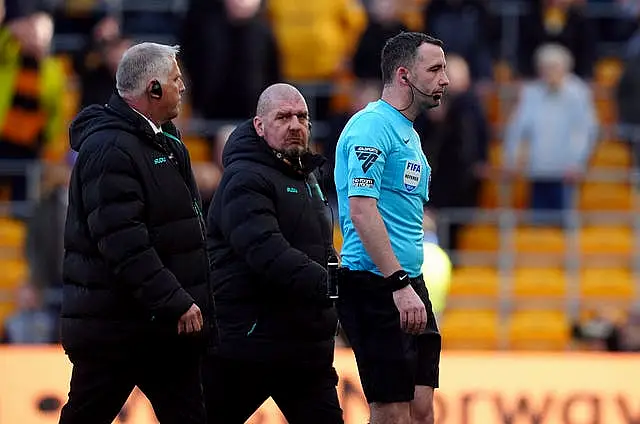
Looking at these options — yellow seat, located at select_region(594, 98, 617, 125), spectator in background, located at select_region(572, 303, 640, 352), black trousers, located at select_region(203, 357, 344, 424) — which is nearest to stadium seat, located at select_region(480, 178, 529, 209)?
yellow seat, located at select_region(594, 98, 617, 125)

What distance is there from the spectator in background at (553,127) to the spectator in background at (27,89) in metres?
4.12

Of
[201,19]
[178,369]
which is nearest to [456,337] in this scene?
[201,19]

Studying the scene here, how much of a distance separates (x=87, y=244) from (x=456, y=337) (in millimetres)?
7640

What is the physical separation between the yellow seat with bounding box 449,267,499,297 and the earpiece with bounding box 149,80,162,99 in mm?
7858

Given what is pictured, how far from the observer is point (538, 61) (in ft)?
49.1

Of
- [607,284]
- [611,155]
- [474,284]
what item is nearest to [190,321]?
[474,284]

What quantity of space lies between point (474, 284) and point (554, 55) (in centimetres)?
213

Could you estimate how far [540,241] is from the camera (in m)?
15.3

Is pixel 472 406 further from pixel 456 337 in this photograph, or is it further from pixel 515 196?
pixel 515 196

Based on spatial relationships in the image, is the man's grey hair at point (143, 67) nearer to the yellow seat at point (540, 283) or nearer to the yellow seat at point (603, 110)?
the yellow seat at point (540, 283)

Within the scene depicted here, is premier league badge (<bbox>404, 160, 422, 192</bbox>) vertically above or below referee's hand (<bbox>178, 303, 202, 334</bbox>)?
above

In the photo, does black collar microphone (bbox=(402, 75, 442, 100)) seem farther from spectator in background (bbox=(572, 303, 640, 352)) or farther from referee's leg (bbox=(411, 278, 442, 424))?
spectator in background (bbox=(572, 303, 640, 352))

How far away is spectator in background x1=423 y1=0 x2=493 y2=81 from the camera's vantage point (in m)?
15.1

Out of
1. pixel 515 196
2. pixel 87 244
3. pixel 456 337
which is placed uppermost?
pixel 87 244
